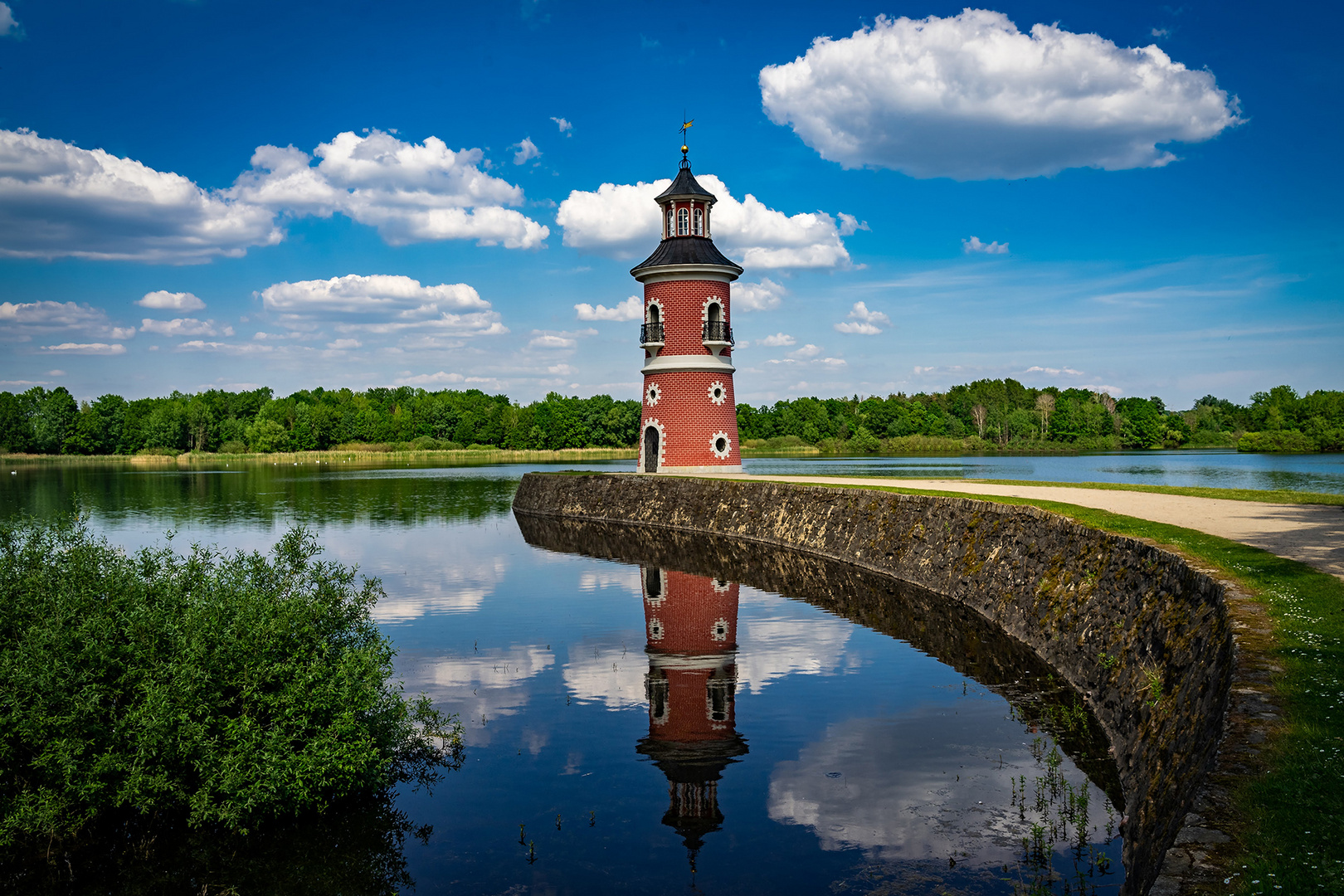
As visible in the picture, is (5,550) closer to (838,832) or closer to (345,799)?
(345,799)

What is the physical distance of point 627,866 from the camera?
26.5 feet

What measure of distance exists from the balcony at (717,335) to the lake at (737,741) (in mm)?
14473

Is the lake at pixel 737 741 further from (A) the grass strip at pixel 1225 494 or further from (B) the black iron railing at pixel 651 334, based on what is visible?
(B) the black iron railing at pixel 651 334

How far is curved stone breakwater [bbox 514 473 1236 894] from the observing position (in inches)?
276

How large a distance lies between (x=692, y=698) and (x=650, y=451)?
2683 centimetres

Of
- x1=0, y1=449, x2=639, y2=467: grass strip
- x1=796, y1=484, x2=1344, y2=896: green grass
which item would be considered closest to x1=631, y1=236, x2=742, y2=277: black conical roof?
x1=796, y1=484, x2=1344, y2=896: green grass

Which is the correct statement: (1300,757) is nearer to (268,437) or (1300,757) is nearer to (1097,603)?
(1097,603)

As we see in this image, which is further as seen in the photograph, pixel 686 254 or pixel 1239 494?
pixel 686 254

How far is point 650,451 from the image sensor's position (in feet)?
130

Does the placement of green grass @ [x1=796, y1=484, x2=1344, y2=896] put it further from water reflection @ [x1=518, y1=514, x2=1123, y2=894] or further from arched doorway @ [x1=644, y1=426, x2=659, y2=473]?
arched doorway @ [x1=644, y1=426, x2=659, y2=473]

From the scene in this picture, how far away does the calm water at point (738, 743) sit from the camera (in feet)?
26.1

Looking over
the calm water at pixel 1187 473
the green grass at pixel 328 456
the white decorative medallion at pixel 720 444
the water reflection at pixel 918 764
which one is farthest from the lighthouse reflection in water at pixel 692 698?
the green grass at pixel 328 456

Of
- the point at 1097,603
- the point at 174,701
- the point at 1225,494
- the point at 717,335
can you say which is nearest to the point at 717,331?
the point at 717,335

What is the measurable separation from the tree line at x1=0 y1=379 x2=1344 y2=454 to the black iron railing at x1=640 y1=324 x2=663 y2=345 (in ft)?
244
